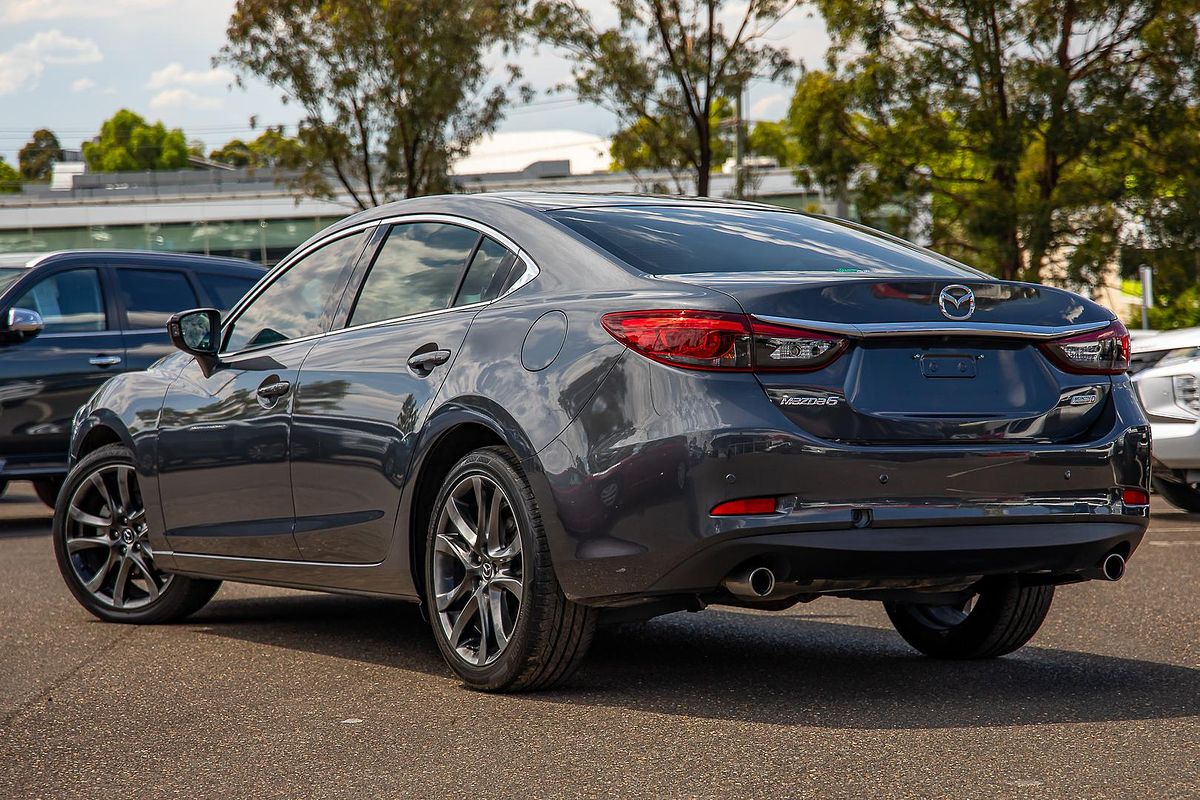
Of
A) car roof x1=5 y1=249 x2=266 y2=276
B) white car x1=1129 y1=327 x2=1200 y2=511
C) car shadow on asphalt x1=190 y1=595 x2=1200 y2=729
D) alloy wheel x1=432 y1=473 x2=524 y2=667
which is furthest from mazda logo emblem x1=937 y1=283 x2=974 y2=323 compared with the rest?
car roof x1=5 y1=249 x2=266 y2=276

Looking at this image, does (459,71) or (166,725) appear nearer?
(166,725)

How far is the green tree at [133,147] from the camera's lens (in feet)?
467

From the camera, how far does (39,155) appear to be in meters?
148

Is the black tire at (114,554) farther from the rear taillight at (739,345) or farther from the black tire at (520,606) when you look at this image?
the rear taillight at (739,345)

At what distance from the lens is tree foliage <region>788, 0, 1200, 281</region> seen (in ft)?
101

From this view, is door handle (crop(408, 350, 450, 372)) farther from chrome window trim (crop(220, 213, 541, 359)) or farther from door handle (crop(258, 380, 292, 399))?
door handle (crop(258, 380, 292, 399))

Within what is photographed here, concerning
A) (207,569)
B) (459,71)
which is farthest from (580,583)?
(459,71)

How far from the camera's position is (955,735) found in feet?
15.0

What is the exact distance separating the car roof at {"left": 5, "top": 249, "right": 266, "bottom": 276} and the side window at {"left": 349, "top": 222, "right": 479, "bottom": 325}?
611 centimetres

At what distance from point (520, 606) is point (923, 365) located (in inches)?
54.7

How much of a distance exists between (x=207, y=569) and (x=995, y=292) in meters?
3.36

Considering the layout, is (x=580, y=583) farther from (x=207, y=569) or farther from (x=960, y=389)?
(x=207, y=569)

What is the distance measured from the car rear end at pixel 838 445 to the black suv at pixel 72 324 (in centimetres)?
727

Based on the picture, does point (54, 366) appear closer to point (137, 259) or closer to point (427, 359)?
point (137, 259)
